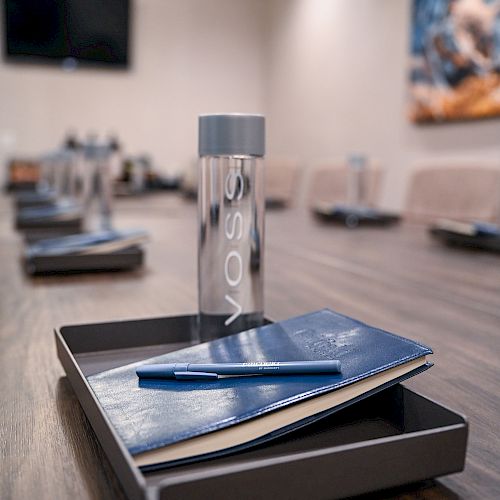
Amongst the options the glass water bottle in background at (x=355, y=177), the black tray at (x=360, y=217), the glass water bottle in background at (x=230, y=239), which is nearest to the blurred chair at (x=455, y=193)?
the glass water bottle in background at (x=355, y=177)

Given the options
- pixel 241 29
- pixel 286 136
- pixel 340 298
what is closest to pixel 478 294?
pixel 340 298

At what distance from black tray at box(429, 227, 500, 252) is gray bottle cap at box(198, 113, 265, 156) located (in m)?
0.83

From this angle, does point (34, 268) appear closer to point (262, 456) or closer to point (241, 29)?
point (262, 456)

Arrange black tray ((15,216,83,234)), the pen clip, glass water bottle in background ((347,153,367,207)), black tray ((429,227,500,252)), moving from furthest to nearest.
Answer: glass water bottle in background ((347,153,367,207)) → black tray ((15,216,83,234)) → black tray ((429,227,500,252)) → the pen clip

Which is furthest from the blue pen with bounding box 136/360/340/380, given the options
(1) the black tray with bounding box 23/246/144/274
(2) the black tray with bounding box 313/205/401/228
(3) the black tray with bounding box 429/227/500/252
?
(2) the black tray with bounding box 313/205/401/228

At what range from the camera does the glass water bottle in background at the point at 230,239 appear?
0.46m

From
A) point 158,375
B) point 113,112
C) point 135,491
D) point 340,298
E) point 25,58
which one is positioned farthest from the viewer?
point 113,112

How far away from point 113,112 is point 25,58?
75cm

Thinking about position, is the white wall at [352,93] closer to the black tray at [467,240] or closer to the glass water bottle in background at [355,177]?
the glass water bottle in background at [355,177]

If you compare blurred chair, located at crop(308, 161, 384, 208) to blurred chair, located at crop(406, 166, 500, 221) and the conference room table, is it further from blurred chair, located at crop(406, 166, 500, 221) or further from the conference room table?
the conference room table

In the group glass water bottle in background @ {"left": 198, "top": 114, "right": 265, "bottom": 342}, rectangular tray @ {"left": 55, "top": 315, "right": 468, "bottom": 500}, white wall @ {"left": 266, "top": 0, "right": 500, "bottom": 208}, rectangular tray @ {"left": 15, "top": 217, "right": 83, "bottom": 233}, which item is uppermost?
white wall @ {"left": 266, "top": 0, "right": 500, "bottom": 208}

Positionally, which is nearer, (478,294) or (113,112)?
(478,294)

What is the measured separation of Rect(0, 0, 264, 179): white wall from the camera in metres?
4.94

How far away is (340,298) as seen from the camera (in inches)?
29.5
